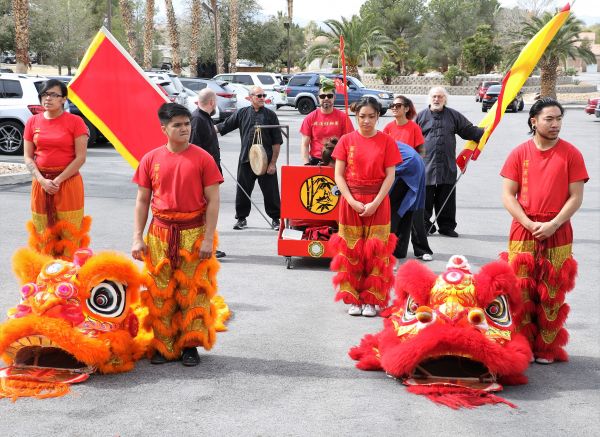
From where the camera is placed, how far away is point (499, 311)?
5406 mm

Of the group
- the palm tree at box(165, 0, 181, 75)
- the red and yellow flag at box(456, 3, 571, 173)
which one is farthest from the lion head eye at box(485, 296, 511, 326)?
the palm tree at box(165, 0, 181, 75)

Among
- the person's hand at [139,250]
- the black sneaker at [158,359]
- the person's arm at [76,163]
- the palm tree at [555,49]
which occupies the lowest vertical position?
the black sneaker at [158,359]

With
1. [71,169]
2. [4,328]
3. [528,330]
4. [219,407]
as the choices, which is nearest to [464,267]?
[528,330]

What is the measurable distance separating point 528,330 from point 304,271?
3.46 metres

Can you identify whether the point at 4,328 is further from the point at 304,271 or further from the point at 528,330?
the point at 304,271

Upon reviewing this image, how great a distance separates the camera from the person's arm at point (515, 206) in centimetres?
561

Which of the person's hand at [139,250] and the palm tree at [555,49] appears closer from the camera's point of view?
the person's hand at [139,250]

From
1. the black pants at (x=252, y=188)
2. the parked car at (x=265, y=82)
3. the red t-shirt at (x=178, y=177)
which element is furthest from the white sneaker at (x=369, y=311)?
the parked car at (x=265, y=82)

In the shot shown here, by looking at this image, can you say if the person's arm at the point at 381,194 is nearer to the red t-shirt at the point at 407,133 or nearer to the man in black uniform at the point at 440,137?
the red t-shirt at the point at 407,133

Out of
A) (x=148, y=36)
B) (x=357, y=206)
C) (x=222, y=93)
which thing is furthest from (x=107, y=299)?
(x=148, y=36)

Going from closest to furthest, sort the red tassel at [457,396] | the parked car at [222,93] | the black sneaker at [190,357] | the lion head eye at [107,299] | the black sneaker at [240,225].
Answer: the red tassel at [457,396]
the lion head eye at [107,299]
the black sneaker at [190,357]
the black sneaker at [240,225]
the parked car at [222,93]

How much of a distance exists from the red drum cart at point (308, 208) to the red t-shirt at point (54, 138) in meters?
2.47

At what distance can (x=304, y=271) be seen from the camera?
8945mm

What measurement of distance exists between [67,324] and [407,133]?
510 centimetres
